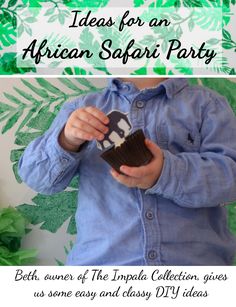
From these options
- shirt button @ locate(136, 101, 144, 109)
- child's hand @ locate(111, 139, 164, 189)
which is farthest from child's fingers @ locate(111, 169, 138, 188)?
shirt button @ locate(136, 101, 144, 109)

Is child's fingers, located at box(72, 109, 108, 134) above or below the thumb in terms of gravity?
above

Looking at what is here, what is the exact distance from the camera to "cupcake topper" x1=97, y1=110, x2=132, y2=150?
49 cm

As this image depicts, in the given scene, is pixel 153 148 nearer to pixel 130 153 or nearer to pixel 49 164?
pixel 130 153

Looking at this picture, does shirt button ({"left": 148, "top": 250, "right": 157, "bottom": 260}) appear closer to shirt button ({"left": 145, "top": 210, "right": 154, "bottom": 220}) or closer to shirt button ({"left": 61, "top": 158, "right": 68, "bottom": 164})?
shirt button ({"left": 145, "top": 210, "right": 154, "bottom": 220})

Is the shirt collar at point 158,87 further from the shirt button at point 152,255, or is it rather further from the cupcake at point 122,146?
the shirt button at point 152,255

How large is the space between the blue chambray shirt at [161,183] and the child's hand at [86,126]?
3 cm

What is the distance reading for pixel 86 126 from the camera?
1.66 ft

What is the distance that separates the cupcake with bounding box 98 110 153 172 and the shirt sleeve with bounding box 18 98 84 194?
0.23 ft

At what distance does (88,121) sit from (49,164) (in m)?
0.10

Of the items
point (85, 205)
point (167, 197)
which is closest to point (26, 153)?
point (85, 205)

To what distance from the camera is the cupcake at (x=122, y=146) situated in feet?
1.56

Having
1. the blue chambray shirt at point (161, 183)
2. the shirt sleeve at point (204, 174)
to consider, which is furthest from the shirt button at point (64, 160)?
the shirt sleeve at point (204, 174)

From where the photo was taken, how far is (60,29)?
0.52m
